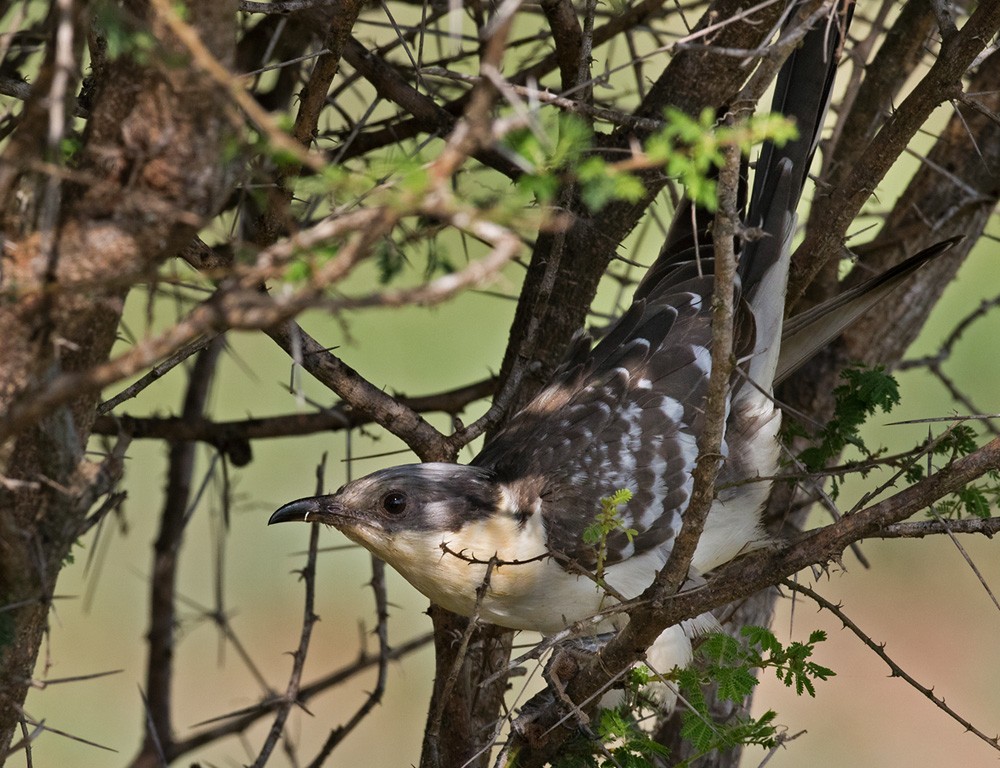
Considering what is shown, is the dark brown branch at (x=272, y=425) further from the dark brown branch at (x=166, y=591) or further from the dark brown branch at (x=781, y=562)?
the dark brown branch at (x=781, y=562)

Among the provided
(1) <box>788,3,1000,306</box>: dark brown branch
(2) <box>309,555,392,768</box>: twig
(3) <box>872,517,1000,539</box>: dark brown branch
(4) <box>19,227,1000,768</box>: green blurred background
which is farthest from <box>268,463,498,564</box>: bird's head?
(4) <box>19,227,1000,768</box>: green blurred background

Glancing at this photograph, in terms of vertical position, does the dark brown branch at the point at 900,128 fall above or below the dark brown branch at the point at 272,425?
below

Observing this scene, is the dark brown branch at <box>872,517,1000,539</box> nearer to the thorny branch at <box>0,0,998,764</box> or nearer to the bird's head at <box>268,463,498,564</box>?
the thorny branch at <box>0,0,998,764</box>

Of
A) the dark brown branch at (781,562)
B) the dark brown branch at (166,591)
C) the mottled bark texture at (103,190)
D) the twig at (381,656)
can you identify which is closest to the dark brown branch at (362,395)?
the twig at (381,656)

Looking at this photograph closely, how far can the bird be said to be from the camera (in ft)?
10.9

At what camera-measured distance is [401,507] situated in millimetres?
3357

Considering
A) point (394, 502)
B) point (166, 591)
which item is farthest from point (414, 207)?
point (166, 591)

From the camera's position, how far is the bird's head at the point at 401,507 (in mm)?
3342

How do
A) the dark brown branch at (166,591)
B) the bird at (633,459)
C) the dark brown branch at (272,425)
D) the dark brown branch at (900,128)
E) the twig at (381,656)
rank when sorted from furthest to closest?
the dark brown branch at (166,591), the dark brown branch at (272,425), the twig at (381,656), the bird at (633,459), the dark brown branch at (900,128)

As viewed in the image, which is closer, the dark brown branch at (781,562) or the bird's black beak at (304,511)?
the dark brown branch at (781,562)

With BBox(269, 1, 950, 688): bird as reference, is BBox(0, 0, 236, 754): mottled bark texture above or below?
below

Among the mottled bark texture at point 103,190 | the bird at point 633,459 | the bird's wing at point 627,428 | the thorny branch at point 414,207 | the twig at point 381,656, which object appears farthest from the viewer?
the twig at point 381,656

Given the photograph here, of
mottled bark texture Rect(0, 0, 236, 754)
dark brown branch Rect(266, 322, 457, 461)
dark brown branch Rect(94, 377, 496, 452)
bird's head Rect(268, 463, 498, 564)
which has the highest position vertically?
dark brown branch Rect(94, 377, 496, 452)

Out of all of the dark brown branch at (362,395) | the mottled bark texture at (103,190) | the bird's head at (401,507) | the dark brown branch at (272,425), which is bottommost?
the mottled bark texture at (103,190)
